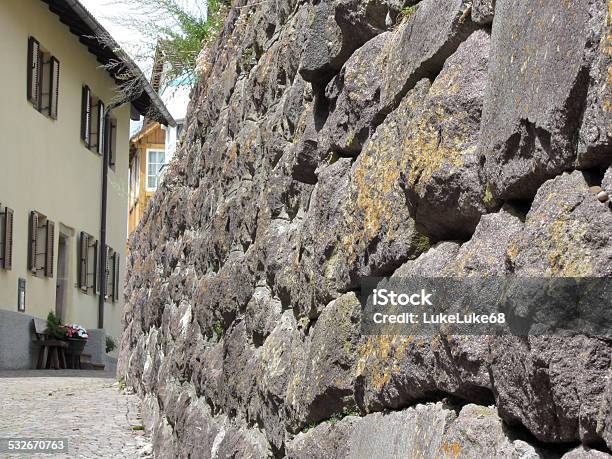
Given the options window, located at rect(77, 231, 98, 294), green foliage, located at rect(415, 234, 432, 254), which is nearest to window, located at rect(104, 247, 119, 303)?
window, located at rect(77, 231, 98, 294)

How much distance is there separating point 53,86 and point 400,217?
16809 millimetres

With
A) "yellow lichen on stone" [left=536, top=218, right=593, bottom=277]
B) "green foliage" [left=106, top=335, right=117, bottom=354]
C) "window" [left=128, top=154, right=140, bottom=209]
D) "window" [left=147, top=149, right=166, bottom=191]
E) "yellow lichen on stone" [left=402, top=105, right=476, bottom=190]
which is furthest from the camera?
"window" [left=147, top=149, right=166, bottom=191]

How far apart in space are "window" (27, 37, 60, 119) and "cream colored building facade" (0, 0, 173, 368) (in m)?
0.02

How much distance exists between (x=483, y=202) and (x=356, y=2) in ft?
3.54

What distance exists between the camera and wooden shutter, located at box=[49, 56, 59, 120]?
18.2 m

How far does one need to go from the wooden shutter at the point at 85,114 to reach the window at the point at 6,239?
444 centimetres

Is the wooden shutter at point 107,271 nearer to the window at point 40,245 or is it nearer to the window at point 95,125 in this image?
the window at point 95,125

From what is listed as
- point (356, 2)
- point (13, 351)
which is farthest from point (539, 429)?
point (13, 351)

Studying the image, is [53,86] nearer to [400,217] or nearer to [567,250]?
[400,217]

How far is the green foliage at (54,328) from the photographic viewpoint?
1698 centimetres

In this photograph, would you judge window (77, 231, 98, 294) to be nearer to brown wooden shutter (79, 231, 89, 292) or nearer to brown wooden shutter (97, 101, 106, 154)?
brown wooden shutter (79, 231, 89, 292)

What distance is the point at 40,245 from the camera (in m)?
17.5

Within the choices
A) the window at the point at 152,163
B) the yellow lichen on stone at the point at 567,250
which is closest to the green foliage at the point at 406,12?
the yellow lichen on stone at the point at 567,250

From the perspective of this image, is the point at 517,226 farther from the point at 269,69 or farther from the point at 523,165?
the point at 269,69
